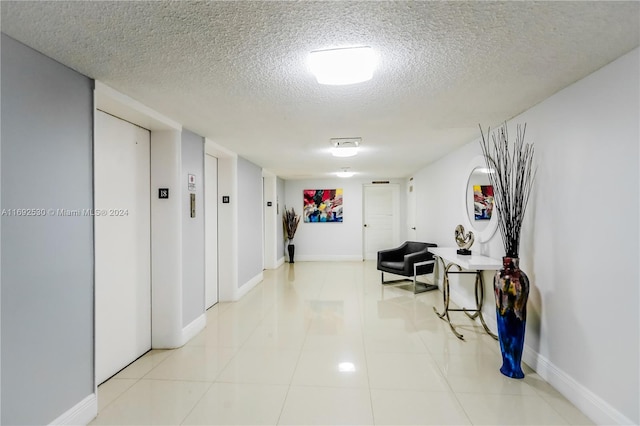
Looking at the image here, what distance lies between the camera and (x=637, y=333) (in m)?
1.70

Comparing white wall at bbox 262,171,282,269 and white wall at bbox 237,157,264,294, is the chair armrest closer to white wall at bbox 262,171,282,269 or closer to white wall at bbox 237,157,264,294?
white wall at bbox 237,157,264,294

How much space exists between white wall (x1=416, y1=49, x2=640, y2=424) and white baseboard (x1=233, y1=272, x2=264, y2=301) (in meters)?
3.67

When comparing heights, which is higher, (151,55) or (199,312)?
(151,55)

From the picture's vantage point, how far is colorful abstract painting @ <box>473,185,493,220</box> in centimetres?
344

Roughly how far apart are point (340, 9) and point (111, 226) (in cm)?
243

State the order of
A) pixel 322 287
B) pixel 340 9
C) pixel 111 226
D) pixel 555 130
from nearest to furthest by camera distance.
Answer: pixel 340 9
pixel 555 130
pixel 111 226
pixel 322 287

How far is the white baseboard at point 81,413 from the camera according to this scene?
183 cm

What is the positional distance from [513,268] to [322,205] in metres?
6.04

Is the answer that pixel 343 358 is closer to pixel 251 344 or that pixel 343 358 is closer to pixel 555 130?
pixel 251 344

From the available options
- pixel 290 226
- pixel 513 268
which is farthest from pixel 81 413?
pixel 290 226

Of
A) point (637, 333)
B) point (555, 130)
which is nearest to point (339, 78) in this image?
point (555, 130)

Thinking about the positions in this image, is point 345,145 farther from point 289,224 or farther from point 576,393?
point 289,224

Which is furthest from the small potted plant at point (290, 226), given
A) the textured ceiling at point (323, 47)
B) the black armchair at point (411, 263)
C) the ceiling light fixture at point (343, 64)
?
the ceiling light fixture at point (343, 64)

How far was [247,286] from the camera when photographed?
522 centimetres
